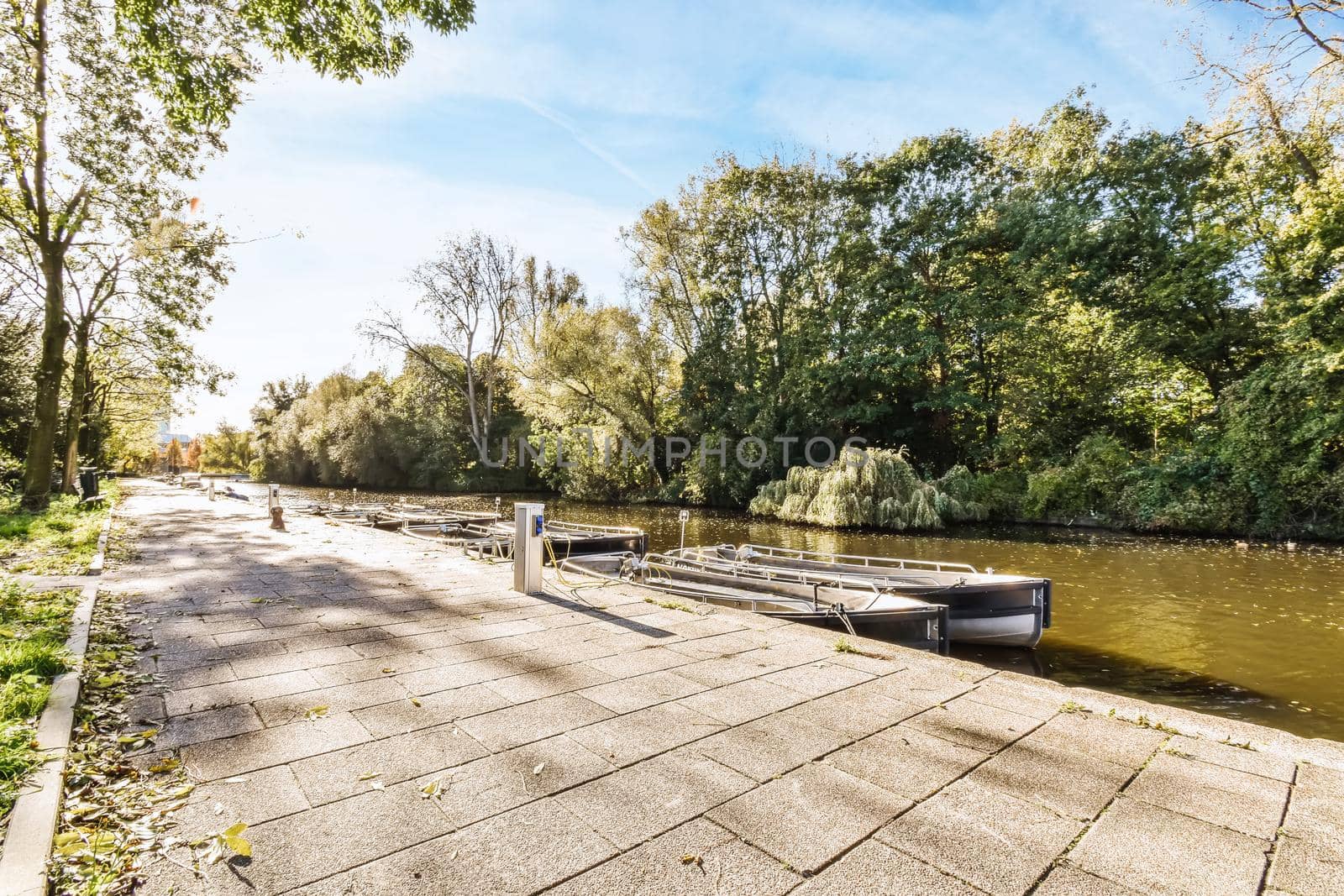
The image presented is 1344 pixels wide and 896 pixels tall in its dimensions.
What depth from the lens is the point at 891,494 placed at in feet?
68.4

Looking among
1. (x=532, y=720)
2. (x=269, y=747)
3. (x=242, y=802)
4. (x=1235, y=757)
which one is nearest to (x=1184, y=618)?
(x=1235, y=757)

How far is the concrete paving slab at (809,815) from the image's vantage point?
241 centimetres

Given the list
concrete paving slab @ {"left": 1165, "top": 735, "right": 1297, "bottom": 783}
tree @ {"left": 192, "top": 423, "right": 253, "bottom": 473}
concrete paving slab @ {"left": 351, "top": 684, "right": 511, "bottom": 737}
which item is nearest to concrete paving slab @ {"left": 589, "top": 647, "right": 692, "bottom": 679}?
concrete paving slab @ {"left": 351, "top": 684, "right": 511, "bottom": 737}

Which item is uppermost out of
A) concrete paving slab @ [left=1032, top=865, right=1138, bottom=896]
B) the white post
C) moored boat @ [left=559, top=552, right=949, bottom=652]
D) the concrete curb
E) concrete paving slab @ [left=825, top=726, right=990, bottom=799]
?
the white post

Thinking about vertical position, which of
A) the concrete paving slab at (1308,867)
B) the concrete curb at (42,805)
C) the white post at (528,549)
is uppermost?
the white post at (528,549)

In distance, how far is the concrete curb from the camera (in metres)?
2.11

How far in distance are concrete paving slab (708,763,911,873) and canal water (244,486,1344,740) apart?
5.96m

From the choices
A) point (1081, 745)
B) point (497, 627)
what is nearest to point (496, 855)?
point (1081, 745)

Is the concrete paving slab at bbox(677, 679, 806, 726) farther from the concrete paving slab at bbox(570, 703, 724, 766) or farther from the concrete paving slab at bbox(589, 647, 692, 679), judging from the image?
the concrete paving slab at bbox(589, 647, 692, 679)

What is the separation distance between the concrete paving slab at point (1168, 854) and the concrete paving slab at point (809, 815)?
0.73 metres

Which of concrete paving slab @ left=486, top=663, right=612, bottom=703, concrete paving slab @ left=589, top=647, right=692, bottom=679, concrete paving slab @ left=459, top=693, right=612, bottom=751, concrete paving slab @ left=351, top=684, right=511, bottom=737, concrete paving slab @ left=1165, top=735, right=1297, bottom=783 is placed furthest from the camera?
concrete paving slab @ left=589, top=647, right=692, bottom=679

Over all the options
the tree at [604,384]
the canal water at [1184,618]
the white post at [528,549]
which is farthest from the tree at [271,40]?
the tree at [604,384]

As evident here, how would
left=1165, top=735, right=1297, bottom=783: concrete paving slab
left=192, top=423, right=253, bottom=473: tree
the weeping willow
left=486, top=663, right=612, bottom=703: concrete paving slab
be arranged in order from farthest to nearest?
left=192, top=423, right=253, bottom=473: tree
the weeping willow
left=486, top=663, right=612, bottom=703: concrete paving slab
left=1165, top=735, right=1297, bottom=783: concrete paving slab

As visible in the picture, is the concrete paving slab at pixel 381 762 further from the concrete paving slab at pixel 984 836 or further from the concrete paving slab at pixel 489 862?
the concrete paving slab at pixel 984 836
